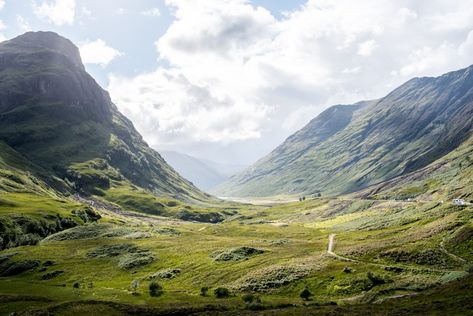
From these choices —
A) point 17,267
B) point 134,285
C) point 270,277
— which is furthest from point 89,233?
point 270,277

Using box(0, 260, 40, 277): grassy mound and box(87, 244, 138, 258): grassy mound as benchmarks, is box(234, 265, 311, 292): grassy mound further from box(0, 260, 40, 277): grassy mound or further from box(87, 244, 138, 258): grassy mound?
box(0, 260, 40, 277): grassy mound

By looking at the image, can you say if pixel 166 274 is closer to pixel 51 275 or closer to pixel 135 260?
pixel 135 260

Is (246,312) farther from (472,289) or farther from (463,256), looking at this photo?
(463,256)

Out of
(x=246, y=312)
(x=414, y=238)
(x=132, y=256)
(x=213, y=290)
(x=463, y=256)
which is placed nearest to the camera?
(x=246, y=312)

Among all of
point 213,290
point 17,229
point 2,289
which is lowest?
point 213,290

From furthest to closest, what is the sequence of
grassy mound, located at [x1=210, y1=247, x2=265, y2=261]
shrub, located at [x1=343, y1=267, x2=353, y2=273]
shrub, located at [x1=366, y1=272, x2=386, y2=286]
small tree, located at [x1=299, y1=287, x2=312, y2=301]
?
1. grassy mound, located at [x1=210, y1=247, x2=265, y2=261]
2. shrub, located at [x1=343, y1=267, x2=353, y2=273]
3. small tree, located at [x1=299, y1=287, x2=312, y2=301]
4. shrub, located at [x1=366, y1=272, x2=386, y2=286]

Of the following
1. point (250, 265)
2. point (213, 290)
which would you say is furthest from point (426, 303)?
point (250, 265)

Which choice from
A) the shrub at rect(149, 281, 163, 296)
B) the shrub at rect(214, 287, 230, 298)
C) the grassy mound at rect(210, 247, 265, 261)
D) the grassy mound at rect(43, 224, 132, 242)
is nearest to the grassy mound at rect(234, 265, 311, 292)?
the shrub at rect(214, 287, 230, 298)

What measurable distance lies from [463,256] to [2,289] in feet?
288

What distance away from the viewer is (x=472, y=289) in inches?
1805

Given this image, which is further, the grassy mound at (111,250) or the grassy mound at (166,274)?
the grassy mound at (111,250)

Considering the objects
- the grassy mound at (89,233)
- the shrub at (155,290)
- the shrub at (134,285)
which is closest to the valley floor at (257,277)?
the shrub at (134,285)

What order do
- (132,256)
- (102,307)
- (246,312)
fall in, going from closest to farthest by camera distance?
(246,312) → (102,307) → (132,256)

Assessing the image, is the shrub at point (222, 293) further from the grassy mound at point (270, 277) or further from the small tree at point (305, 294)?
the small tree at point (305, 294)
